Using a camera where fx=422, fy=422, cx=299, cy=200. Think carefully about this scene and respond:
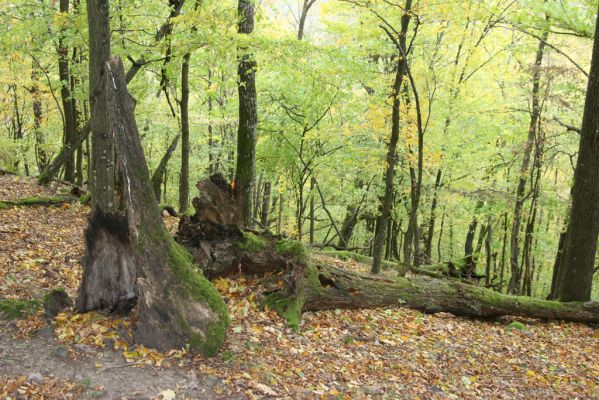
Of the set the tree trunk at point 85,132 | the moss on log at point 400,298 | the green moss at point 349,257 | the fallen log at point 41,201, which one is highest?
the tree trunk at point 85,132

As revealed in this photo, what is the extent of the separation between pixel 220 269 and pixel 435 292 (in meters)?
4.44

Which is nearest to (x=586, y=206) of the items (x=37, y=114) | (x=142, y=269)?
(x=142, y=269)

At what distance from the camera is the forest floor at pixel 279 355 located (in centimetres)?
418

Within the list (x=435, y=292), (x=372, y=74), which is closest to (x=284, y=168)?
(x=372, y=74)

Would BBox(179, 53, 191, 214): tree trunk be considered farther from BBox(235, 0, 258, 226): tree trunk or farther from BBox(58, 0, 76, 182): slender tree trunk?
BBox(58, 0, 76, 182): slender tree trunk

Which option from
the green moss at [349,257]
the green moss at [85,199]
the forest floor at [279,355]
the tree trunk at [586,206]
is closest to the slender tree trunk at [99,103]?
the forest floor at [279,355]

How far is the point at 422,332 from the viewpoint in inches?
282

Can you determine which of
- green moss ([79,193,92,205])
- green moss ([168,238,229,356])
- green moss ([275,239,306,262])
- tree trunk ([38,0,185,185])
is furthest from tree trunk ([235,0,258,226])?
green moss ([79,193,92,205])

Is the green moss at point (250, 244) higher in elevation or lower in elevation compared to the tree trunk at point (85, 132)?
lower

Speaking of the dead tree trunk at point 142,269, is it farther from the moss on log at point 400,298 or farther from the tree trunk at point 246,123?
the tree trunk at point 246,123

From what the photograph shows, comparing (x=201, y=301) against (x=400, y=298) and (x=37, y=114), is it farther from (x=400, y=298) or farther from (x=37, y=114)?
(x=37, y=114)

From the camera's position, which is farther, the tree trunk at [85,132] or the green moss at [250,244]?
the tree trunk at [85,132]

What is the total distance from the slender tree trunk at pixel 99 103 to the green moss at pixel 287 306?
2.71 m

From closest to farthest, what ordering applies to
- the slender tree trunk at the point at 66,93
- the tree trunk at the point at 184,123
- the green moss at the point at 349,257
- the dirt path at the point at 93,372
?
1. the dirt path at the point at 93,372
2. the tree trunk at the point at 184,123
3. the slender tree trunk at the point at 66,93
4. the green moss at the point at 349,257
